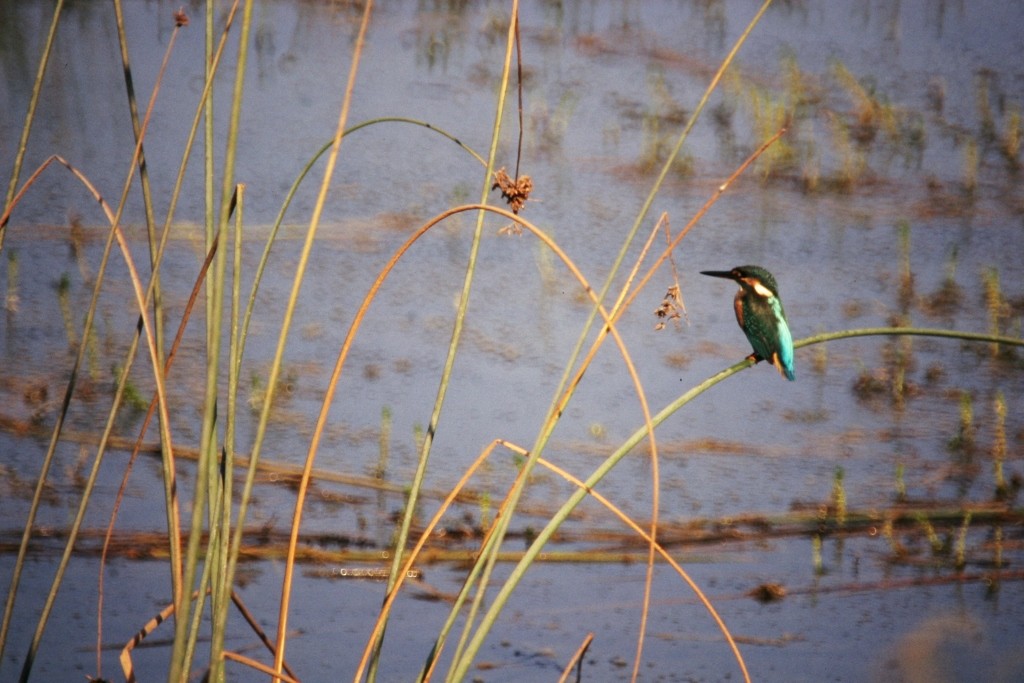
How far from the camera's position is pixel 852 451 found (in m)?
2.18

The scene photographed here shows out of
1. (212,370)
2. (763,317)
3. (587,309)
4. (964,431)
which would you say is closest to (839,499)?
(964,431)

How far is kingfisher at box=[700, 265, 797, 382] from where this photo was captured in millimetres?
1429

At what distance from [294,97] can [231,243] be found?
73cm

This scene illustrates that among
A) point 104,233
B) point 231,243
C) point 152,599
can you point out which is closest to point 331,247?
point 231,243

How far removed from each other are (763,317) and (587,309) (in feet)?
3.92

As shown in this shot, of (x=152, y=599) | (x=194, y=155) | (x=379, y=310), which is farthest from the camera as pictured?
(x=194, y=155)

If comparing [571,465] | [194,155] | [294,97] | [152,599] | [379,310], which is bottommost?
[152,599]

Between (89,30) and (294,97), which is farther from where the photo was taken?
(89,30)

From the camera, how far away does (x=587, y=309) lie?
263 cm

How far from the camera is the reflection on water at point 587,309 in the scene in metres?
1.73

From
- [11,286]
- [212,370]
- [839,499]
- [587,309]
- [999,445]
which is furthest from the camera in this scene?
[587,309]

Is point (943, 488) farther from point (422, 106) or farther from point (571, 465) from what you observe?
point (422, 106)

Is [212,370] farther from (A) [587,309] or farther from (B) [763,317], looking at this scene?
(A) [587,309]

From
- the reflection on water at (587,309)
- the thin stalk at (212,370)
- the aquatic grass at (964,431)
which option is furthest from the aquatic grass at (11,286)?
the aquatic grass at (964,431)
